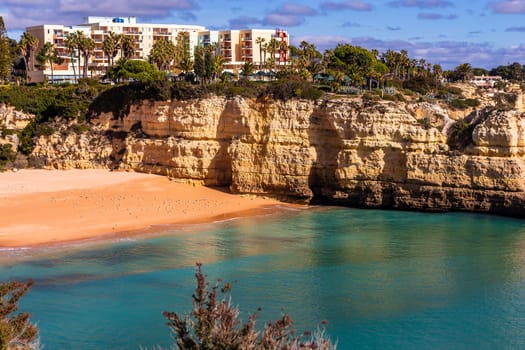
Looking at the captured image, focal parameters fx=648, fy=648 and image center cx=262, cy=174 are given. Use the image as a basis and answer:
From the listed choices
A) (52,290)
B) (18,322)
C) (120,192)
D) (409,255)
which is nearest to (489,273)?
(409,255)

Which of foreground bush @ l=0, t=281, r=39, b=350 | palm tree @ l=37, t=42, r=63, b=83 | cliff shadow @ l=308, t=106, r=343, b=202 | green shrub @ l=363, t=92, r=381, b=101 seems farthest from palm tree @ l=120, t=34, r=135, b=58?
foreground bush @ l=0, t=281, r=39, b=350

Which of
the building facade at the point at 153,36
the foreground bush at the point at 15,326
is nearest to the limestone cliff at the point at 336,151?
the foreground bush at the point at 15,326

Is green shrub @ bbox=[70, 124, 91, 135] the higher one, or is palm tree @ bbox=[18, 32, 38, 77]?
palm tree @ bbox=[18, 32, 38, 77]

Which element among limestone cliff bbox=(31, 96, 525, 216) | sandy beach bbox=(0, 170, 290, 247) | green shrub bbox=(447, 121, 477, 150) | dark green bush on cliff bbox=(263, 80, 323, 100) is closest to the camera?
sandy beach bbox=(0, 170, 290, 247)

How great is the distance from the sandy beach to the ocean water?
6.77 feet

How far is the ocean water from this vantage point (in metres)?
19.9

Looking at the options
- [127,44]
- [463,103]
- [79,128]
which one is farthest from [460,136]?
[127,44]

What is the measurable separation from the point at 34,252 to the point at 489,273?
19.3 metres

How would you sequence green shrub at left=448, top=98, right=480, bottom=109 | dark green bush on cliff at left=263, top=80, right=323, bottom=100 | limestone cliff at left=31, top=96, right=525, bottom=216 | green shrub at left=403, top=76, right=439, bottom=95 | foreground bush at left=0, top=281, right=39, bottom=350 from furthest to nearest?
green shrub at left=403, top=76, right=439, bottom=95
green shrub at left=448, top=98, right=480, bottom=109
dark green bush on cliff at left=263, top=80, right=323, bottom=100
limestone cliff at left=31, top=96, right=525, bottom=216
foreground bush at left=0, top=281, right=39, bottom=350

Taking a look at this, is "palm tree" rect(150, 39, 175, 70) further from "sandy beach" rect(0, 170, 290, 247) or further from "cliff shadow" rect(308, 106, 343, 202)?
"cliff shadow" rect(308, 106, 343, 202)

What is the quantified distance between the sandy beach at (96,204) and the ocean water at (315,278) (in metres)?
2.06

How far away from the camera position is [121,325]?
20453 millimetres

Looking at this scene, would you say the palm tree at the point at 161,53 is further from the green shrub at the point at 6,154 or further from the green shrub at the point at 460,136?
the green shrub at the point at 460,136

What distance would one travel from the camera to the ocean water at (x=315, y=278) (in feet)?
65.2
